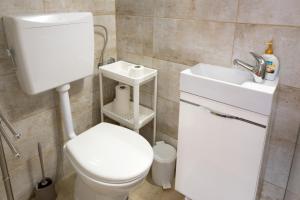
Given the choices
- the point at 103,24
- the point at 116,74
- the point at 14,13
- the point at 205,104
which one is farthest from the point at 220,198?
the point at 14,13

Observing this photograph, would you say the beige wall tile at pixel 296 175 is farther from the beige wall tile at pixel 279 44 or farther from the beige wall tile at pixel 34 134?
the beige wall tile at pixel 34 134

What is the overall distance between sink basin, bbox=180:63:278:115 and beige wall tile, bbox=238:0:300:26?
25 cm

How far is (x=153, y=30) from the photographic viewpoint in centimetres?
148

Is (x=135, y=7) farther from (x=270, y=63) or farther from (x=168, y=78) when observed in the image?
(x=270, y=63)

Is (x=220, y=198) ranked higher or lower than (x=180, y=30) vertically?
lower

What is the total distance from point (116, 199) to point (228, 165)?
629mm

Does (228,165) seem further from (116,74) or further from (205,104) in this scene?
(116,74)

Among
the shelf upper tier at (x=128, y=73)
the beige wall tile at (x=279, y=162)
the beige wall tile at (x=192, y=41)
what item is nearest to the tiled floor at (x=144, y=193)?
the beige wall tile at (x=279, y=162)

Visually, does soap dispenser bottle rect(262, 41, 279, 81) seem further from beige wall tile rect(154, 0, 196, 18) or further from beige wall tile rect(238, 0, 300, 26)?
beige wall tile rect(154, 0, 196, 18)

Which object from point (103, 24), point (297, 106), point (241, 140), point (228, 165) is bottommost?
point (228, 165)

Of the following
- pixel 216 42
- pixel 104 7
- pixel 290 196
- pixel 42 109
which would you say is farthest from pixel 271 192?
pixel 104 7

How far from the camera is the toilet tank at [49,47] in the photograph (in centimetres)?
106

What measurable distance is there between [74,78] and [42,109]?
0.26m

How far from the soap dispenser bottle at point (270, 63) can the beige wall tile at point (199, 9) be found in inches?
8.6
